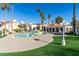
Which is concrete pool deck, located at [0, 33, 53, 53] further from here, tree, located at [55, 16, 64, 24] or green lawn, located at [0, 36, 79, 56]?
tree, located at [55, 16, 64, 24]

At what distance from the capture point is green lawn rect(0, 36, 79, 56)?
6.16 meters

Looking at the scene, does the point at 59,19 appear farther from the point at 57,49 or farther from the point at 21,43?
the point at 21,43

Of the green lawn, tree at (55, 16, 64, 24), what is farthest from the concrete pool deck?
tree at (55, 16, 64, 24)

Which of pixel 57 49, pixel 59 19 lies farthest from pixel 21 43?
pixel 59 19

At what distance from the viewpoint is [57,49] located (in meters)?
6.36

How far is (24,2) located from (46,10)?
2.66ft

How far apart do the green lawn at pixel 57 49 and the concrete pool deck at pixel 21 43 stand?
17 cm

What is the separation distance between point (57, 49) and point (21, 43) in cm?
105

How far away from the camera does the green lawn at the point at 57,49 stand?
6.16 meters

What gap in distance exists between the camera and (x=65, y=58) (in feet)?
19.7

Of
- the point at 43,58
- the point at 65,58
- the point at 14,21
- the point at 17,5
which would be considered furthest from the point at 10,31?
the point at 65,58

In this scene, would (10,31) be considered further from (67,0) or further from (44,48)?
(67,0)

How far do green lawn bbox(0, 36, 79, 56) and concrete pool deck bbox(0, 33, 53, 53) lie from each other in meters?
0.17

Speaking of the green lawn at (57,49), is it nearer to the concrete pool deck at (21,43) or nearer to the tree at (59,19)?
the concrete pool deck at (21,43)
